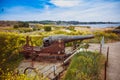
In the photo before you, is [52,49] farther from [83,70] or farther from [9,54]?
[83,70]

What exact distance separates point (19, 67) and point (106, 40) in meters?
10.7

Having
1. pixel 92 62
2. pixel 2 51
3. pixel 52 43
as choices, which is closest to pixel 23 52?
pixel 2 51

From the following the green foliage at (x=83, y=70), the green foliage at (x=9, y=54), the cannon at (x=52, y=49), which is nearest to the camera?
the green foliage at (x=83, y=70)

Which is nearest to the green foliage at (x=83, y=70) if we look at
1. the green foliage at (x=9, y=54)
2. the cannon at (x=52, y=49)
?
the cannon at (x=52, y=49)

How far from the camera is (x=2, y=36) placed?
14992mm

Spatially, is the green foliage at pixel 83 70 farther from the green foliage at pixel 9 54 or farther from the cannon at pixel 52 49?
the green foliage at pixel 9 54

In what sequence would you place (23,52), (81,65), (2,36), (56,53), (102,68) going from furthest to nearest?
(2,36) < (23,52) < (56,53) < (102,68) < (81,65)

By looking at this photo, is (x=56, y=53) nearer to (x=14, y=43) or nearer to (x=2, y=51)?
(x=2, y=51)

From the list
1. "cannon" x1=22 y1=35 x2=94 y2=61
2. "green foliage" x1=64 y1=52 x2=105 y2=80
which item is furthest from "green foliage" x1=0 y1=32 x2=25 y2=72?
"green foliage" x1=64 y1=52 x2=105 y2=80

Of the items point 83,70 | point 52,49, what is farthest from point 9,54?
point 83,70

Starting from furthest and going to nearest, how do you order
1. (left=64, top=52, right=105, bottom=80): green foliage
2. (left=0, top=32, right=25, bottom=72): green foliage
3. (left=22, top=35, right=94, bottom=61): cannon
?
(left=0, top=32, right=25, bottom=72): green foliage < (left=22, top=35, right=94, bottom=61): cannon < (left=64, top=52, right=105, bottom=80): green foliage

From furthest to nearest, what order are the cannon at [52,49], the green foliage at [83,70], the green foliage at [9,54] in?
the green foliage at [9,54] < the cannon at [52,49] < the green foliage at [83,70]

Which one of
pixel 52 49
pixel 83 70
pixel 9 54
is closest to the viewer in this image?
pixel 83 70

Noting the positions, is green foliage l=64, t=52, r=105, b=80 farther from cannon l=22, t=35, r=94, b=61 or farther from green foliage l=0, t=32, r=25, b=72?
green foliage l=0, t=32, r=25, b=72
